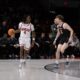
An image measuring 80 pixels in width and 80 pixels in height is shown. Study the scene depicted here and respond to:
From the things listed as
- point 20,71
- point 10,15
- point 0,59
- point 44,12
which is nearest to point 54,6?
point 44,12

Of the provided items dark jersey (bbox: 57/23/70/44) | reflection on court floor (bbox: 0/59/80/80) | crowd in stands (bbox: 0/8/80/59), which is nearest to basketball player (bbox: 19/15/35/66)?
reflection on court floor (bbox: 0/59/80/80)

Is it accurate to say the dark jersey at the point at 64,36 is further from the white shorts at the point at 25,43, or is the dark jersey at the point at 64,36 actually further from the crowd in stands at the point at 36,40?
the crowd in stands at the point at 36,40

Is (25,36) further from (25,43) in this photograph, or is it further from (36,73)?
(36,73)

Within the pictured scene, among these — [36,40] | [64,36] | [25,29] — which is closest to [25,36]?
[25,29]

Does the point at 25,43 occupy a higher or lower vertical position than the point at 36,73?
higher

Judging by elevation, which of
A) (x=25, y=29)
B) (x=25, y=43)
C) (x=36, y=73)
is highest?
(x=25, y=29)

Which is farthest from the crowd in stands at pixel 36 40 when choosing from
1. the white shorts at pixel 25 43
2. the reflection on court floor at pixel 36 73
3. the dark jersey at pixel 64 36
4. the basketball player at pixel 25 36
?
the dark jersey at pixel 64 36

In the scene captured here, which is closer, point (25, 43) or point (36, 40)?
point (25, 43)

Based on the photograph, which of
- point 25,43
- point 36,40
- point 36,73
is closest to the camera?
point 36,73

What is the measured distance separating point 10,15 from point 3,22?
19.8 inches

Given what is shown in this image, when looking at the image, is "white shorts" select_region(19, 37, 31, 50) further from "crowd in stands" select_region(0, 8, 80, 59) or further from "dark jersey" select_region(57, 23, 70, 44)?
"crowd in stands" select_region(0, 8, 80, 59)

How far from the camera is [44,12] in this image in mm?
17703

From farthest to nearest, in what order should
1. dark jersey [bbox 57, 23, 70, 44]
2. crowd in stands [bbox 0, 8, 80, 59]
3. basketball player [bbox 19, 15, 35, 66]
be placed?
crowd in stands [bbox 0, 8, 80, 59]
basketball player [bbox 19, 15, 35, 66]
dark jersey [bbox 57, 23, 70, 44]

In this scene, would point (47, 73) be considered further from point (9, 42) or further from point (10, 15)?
point (10, 15)
